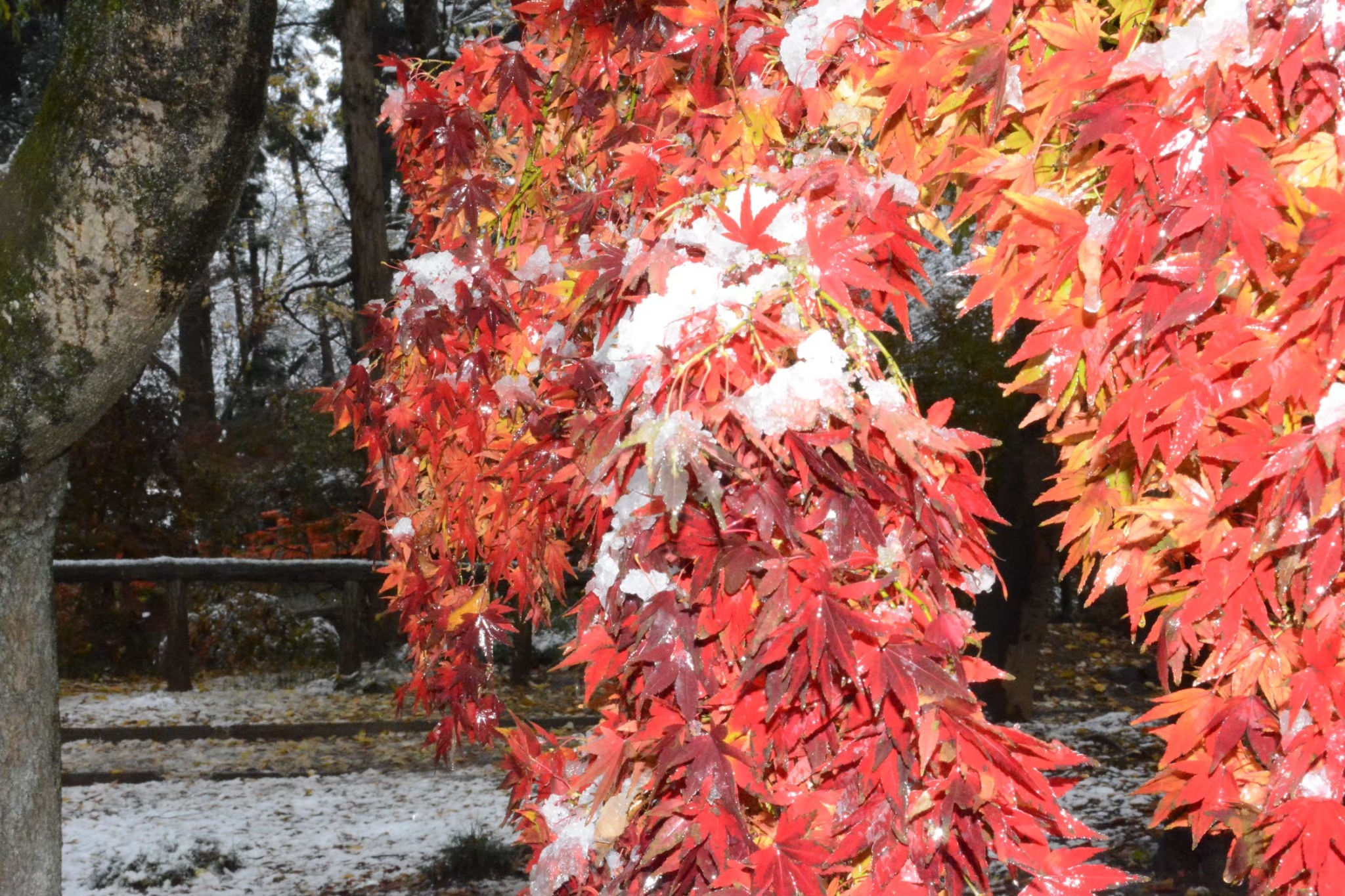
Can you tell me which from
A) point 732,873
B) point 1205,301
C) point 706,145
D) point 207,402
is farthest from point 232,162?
point 207,402

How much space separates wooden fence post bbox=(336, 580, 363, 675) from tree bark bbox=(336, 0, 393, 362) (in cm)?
244

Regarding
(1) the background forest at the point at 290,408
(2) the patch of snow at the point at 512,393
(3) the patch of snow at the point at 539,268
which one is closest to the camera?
→ (3) the patch of snow at the point at 539,268

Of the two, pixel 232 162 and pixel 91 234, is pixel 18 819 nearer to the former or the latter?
pixel 91 234

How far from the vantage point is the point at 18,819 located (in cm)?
266

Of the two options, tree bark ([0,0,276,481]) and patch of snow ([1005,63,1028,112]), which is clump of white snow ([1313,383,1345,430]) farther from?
tree bark ([0,0,276,481])

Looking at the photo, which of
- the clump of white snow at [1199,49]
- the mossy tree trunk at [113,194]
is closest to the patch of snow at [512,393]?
the mossy tree trunk at [113,194]

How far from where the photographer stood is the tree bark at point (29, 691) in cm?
256

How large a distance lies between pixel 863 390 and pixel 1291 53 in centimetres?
58

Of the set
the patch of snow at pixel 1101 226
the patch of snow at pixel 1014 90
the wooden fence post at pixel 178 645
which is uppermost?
the patch of snow at pixel 1014 90

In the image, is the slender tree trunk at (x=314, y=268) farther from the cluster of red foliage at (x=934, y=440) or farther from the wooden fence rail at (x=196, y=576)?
the cluster of red foliage at (x=934, y=440)

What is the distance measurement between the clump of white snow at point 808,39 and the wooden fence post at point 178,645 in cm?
756

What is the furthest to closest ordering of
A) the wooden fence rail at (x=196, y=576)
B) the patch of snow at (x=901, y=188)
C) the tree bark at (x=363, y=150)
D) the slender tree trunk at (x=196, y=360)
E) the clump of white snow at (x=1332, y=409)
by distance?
the slender tree trunk at (x=196, y=360) < the wooden fence rail at (x=196, y=576) < the tree bark at (x=363, y=150) < the patch of snow at (x=901, y=188) < the clump of white snow at (x=1332, y=409)

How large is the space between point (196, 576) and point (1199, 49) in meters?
7.97

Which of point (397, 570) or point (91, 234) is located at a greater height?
point (91, 234)
